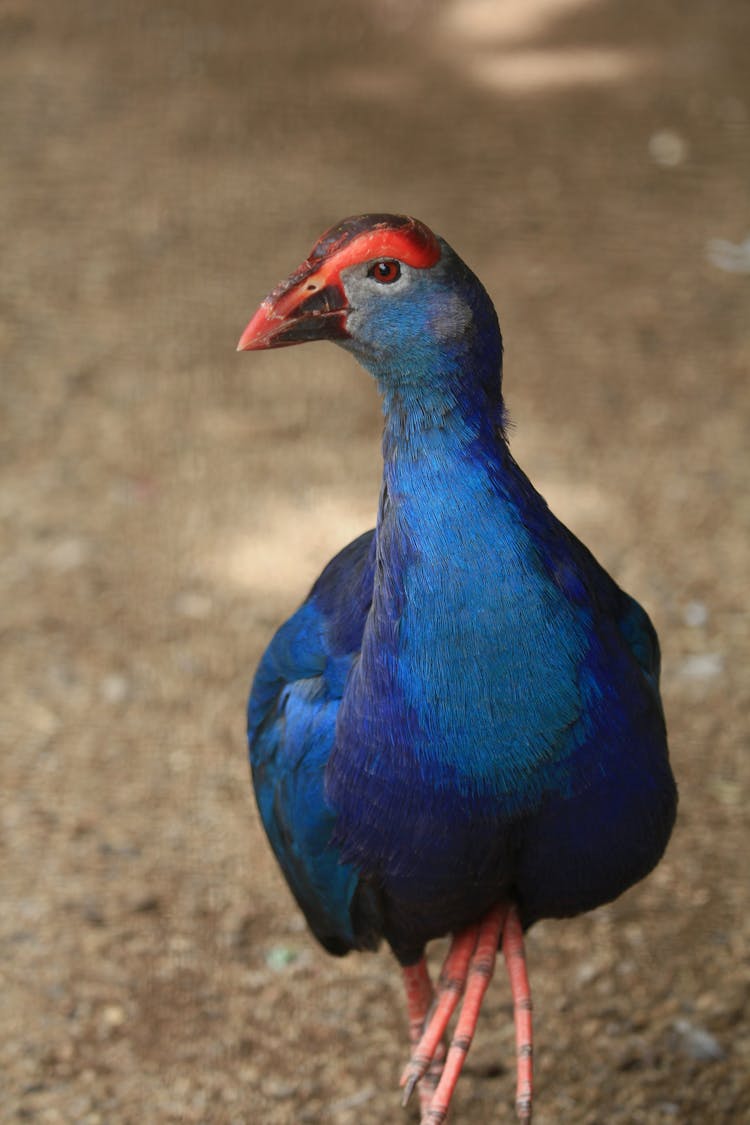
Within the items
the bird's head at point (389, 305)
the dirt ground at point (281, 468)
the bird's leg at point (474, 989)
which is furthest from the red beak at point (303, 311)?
the dirt ground at point (281, 468)

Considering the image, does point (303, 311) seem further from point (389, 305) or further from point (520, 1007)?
point (520, 1007)

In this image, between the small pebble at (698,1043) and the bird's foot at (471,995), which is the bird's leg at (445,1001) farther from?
the small pebble at (698,1043)

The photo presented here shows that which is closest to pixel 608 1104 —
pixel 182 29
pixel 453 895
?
pixel 453 895

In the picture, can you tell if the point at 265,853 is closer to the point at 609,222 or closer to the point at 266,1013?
the point at 266,1013

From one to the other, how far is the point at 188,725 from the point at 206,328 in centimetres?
→ 221

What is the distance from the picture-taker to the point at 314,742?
2188mm

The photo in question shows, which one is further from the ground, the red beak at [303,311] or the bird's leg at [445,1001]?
the red beak at [303,311]

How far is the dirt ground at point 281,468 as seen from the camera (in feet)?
9.43

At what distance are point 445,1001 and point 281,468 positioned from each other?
A: 272 centimetres

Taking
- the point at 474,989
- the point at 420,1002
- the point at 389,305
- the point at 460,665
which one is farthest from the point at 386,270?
the point at 420,1002

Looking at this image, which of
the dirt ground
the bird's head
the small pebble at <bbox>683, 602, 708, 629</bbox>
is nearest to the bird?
the bird's head

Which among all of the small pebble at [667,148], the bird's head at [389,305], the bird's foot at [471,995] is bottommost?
the bird's foot at [471,995]

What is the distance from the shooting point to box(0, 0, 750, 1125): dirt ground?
113 inches

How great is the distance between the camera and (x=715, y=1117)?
2.62 m
